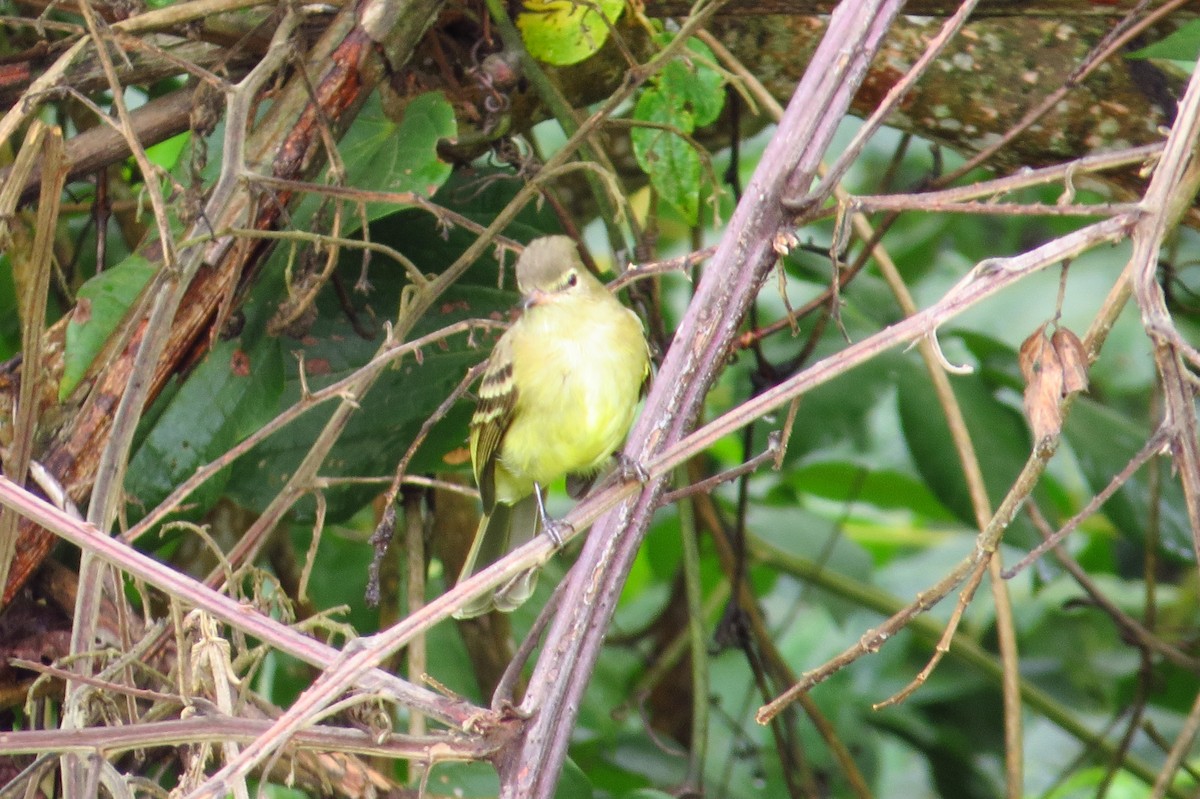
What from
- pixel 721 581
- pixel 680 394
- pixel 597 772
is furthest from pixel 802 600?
pixel 680 394

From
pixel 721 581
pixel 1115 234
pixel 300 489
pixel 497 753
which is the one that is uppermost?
pixel 1115 234

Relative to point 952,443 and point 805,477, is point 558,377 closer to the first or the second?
point 952,443

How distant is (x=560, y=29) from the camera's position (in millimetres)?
2557

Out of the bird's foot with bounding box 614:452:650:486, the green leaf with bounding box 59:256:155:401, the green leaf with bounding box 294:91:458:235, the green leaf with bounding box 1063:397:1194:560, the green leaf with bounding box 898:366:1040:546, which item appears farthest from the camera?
the green leaf with bounding box 1063:397:1194:560

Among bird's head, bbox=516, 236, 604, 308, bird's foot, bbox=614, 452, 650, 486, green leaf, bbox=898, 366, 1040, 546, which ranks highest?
bird's foot, bbox=614, 452, 650, 486

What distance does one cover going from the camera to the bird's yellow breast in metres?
2.69

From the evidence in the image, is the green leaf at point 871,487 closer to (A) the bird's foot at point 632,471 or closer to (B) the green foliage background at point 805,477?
(B) the green foliage background at point 805,477

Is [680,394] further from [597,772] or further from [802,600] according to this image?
→ [802,600]

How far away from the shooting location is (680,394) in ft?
5.26

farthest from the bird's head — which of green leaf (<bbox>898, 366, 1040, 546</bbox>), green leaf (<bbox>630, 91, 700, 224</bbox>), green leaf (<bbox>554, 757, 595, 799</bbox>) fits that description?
green leaf (<bbox>898, 366, 1040, 546</bbox>)

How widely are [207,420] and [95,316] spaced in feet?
1.01

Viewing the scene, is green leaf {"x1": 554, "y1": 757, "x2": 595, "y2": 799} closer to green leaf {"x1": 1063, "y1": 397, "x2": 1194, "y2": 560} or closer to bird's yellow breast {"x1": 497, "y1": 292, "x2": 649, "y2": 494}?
bird's yellow breast {"x1": 497, "y1": 292, "x2": 649, "y2": 494}

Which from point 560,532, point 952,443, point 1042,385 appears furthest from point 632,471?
point 952,443

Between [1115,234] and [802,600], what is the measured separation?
115 inches
